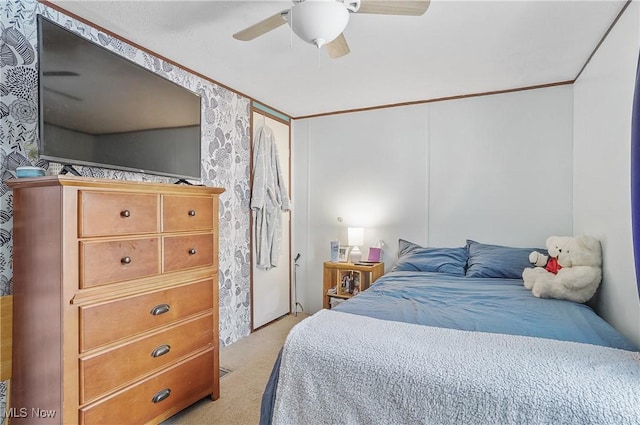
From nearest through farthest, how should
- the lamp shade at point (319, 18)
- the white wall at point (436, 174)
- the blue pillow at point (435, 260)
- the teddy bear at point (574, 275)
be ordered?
the lamp shade at point (319, 18), the teddy bear at point (574, 275), the blue pillow at point (435, 260), the white wall at point (436, 174)

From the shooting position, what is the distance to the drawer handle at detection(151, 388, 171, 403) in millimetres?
1865

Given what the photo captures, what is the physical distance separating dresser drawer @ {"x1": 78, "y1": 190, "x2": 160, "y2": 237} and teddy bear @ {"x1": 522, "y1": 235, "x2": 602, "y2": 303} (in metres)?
2.43

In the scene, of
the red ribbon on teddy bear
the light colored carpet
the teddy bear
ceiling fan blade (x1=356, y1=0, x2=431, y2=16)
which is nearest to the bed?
the teddy bear

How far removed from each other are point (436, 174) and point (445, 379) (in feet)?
8.60

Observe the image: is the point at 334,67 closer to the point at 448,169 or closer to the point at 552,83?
the point at 448,169

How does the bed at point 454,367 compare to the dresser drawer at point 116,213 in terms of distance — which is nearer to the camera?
the bed at point 454,367

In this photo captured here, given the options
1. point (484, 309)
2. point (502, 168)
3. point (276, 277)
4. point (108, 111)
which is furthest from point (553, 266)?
point (108, 111)

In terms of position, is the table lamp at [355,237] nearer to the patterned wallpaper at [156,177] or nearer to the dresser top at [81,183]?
the patterned wallpaper at [156,177]

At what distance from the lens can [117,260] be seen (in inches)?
66.6

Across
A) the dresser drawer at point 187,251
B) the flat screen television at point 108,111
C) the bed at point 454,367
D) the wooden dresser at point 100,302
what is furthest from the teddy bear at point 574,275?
the flat screen television at point 108,111

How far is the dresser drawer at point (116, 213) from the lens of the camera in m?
1.56

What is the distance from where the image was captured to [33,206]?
1.58 meters

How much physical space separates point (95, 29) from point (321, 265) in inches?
120

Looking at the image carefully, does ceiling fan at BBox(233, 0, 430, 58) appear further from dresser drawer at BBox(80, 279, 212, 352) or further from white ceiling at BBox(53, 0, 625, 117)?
dresser drawer at BBox(80, 279, 212, 352)
